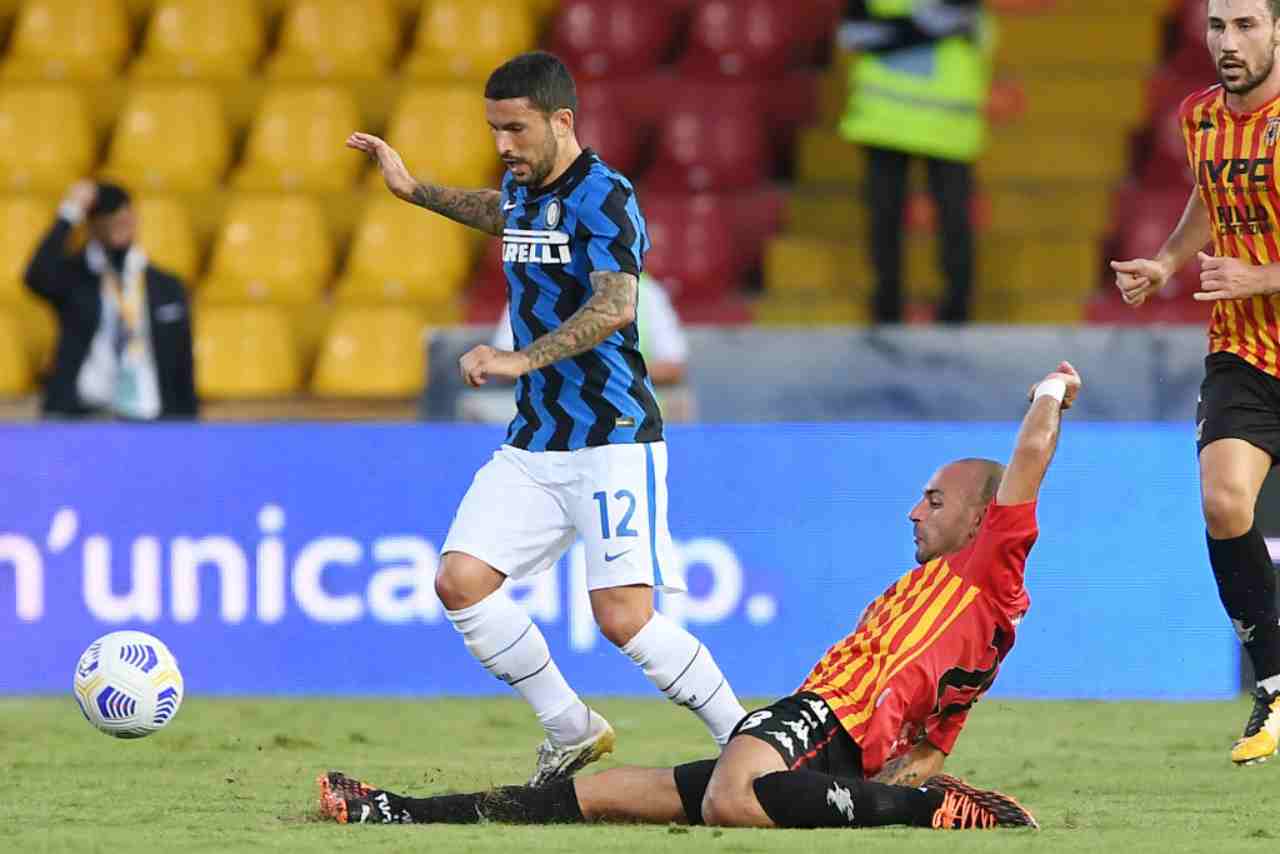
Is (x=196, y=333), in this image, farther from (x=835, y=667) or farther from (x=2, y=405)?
(x=835, y=667)

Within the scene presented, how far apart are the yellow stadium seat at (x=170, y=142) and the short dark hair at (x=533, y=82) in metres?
6.85

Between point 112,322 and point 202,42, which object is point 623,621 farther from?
point 202,42

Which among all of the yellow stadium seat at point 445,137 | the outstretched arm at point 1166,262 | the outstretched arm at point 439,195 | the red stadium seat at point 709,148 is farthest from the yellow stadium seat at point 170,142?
the outstretched arm at point 1166,262

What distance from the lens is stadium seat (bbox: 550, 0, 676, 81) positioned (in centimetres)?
1298

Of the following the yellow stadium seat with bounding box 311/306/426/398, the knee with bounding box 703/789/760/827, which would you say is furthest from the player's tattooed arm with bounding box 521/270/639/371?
the yellow stadium seat with bounding box 311/306/426/398

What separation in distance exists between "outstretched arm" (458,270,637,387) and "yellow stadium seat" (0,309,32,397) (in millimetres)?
6253

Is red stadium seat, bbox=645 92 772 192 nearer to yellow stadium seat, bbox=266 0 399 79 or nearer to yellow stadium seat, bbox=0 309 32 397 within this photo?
yellow stadium seat, bbox=266 0 399 79

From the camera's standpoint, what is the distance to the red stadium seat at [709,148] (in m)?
12.3

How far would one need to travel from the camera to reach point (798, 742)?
550 cm

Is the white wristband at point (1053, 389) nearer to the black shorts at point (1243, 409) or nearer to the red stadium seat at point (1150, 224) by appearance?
the black shorts at point (1243, 409)

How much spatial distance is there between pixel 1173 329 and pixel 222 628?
4.16 meters

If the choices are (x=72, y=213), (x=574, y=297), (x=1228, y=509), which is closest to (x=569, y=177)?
(x=574, y=297)

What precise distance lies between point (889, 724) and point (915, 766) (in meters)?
0.31

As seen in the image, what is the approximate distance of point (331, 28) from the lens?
13297 millimetres
